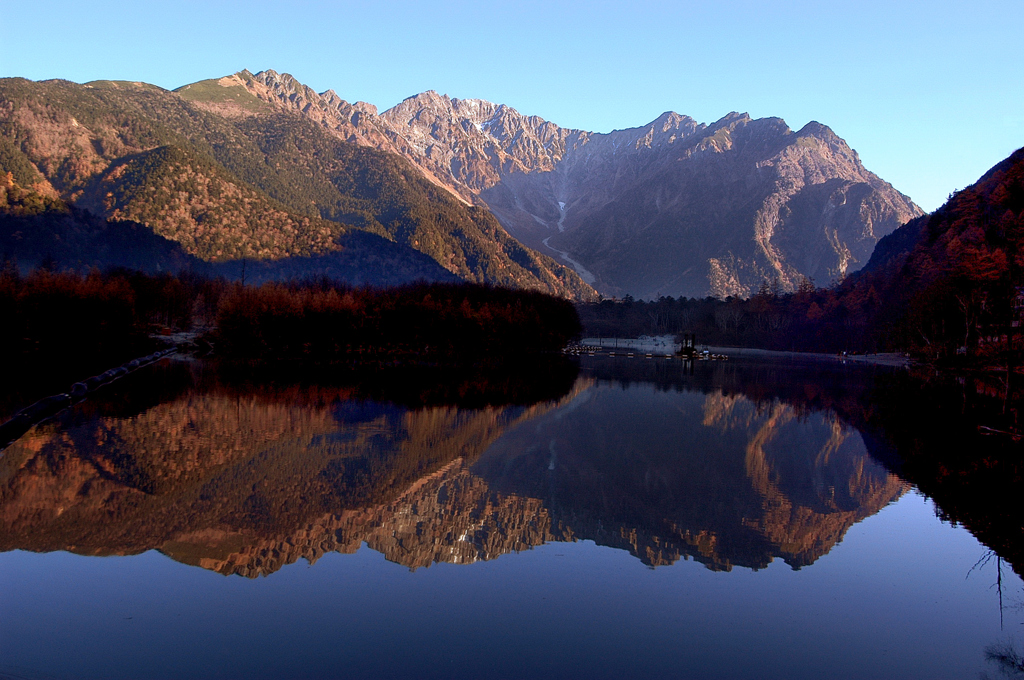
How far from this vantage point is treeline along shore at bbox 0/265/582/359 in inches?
1750

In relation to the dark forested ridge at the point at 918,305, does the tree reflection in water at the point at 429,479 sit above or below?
below

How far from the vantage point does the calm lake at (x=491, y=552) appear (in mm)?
6836

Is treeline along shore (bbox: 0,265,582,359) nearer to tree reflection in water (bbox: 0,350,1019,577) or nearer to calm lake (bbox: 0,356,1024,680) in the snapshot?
tree reflection in water (bbox: 0,350,1019,577)

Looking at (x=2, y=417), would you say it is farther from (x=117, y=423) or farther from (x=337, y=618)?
(x=337, y=618)

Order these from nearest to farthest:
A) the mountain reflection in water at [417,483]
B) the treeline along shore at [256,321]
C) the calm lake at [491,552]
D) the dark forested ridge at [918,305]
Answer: the calm lake at [491,552] < the mountain reflection in water at [417,483] < the treeline along shore at [256,321] < the dark forested ridge at [918,305]

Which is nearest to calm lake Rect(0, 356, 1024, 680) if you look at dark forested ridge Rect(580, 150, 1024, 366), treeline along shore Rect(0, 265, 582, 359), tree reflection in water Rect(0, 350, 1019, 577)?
tree reflection in water Rect(0, 350, 1019, 577)

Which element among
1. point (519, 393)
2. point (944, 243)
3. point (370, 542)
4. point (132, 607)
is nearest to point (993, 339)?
point (944, 243)

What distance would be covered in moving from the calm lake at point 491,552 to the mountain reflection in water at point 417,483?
0.07m

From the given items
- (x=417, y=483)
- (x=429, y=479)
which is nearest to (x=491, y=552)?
(x=417, y=483)

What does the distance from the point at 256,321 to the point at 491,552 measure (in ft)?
157

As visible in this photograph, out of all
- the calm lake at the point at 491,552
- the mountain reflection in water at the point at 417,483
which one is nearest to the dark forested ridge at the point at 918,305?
the mountain reflection in water at the point at 417,483

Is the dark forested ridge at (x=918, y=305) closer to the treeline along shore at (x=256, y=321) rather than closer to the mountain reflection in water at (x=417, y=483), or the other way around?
the mountain reflection in water at (x=417, y=483)

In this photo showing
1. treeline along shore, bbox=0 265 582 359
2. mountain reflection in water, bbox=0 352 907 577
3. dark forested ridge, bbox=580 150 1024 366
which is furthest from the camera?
dark forested ridge, bbox=580 150 1024 366

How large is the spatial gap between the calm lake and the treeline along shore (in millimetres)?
30007
